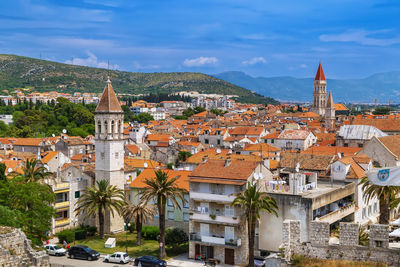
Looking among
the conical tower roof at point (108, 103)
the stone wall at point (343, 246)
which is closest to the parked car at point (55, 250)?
the conical tower roof at point (108, 103)

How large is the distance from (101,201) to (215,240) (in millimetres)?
14325

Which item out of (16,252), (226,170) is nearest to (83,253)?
(226,170)

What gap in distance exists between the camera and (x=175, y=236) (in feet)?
161

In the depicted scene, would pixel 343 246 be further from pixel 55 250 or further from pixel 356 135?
pixel 356 135

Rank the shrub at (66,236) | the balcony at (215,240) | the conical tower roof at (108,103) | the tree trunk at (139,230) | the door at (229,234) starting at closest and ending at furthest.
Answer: the balcony at (215,240) → the door at (229,234) → the tree trunk at (139,230) → the shrub at (66,236) → the conical tower roof at (108,103)

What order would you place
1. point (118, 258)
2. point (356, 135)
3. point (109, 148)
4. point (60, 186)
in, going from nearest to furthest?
point (118, 258) < point (60, 186) < point (109, 148) < point (356, 135)

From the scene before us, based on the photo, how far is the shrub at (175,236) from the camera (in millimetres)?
48969

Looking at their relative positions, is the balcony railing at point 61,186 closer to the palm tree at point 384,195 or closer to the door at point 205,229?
the door at point 205,229

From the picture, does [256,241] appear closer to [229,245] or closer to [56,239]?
[229,245]

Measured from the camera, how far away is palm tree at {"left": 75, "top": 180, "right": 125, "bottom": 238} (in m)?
50.7

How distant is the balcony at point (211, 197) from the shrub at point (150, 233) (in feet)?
27.7

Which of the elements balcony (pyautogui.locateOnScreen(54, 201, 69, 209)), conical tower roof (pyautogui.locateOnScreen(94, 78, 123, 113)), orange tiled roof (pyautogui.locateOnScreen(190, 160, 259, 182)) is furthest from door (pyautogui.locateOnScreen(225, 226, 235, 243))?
conical tower roof (pyautogui.locateOnScreen(94, 78, 123, 113))

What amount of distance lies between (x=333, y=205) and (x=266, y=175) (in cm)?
679

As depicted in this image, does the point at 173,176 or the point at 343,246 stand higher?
the point at 173,176
